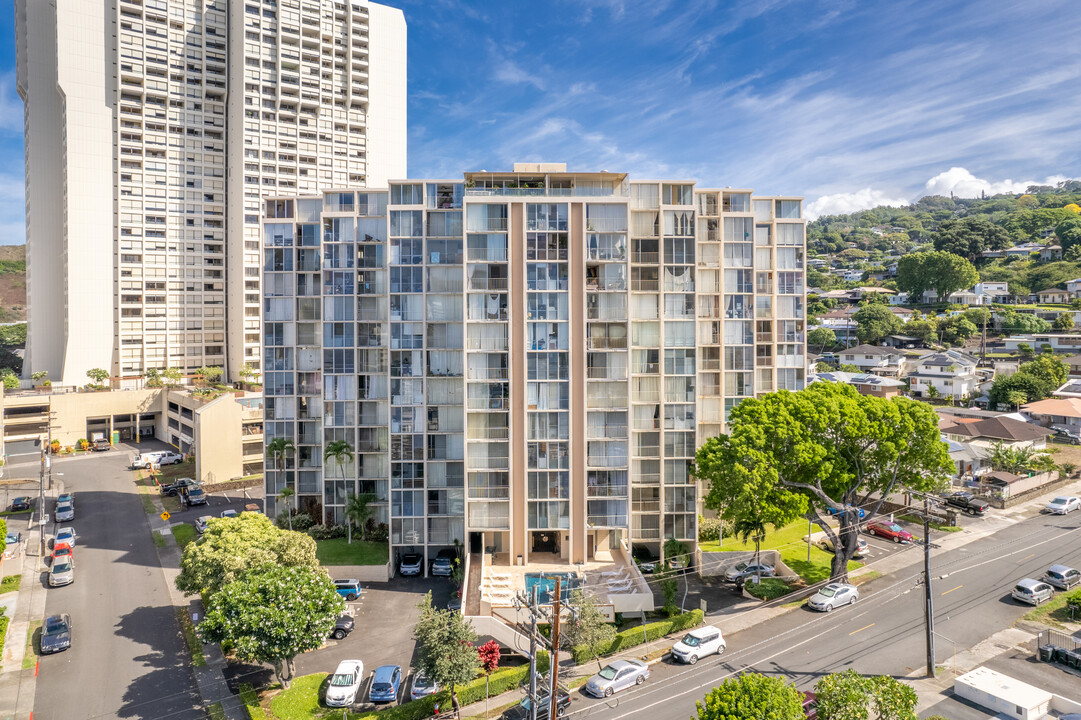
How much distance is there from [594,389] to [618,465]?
19.3 ft

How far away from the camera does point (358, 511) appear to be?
5006 centimetres

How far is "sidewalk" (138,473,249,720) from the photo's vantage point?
1239 inches

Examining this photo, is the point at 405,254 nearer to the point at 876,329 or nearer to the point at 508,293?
the point at 508,293

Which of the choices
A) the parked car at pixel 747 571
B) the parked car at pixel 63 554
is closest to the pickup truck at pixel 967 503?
the parked car at pixel 747 571

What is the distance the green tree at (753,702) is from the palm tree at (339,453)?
36.7 m

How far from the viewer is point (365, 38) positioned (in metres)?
110

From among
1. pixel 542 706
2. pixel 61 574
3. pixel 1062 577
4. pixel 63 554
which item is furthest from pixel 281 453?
pixel 1062 577

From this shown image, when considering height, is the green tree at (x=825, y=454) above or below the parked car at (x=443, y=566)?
above

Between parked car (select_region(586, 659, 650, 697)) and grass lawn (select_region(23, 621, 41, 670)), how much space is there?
1283 inches

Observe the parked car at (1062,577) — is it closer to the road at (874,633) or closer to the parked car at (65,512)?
the road at (874,633)

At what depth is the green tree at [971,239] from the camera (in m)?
174

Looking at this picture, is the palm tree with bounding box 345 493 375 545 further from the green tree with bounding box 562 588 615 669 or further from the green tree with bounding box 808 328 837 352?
the green tree with bounding box 808 328 837 352

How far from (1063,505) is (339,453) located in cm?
6748

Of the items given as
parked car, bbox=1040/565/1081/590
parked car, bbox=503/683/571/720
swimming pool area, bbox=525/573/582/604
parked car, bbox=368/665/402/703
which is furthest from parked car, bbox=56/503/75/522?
parked car, bbox=1040/565/1081/590
